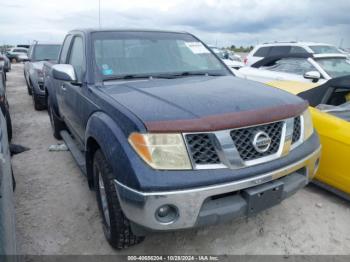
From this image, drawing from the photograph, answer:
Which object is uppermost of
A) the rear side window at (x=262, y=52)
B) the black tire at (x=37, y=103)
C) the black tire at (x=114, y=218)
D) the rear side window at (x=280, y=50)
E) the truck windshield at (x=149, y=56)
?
the truck windshield at (x=149, y=56)

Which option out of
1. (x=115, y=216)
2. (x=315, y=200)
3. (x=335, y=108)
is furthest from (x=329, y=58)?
(x=115, y=216)

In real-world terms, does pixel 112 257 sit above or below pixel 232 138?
below

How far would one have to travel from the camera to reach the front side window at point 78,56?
315 cm

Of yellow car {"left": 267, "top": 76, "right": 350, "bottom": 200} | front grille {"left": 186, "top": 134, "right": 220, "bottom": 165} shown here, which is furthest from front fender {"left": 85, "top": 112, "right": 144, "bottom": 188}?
yellow car {"left": 267, "top": 76, "right": 350, "bottom": 200}

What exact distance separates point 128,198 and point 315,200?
227 centimetres

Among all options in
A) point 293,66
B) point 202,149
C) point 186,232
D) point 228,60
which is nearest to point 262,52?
point 293,66

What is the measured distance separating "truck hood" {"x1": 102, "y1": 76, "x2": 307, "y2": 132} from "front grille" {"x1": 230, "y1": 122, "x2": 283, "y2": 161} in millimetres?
63

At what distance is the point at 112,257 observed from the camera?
2449 mm

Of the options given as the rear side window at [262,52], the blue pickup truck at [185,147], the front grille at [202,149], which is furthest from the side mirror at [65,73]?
the rear side window at [262,52]

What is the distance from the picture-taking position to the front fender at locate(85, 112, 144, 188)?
189cm

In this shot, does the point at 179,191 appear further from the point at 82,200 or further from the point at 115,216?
the point at 82,200

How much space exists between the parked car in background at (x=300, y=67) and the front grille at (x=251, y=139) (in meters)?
4.47

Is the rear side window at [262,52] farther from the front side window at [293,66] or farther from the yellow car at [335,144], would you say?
the yellow car at [335,144]

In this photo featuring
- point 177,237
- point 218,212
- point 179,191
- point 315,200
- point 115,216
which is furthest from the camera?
point 315,200
